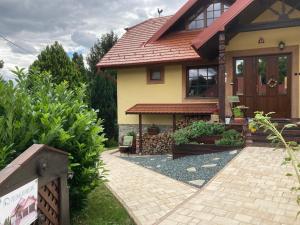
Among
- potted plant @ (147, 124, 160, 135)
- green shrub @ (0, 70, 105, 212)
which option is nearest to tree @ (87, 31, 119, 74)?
potted plant @ (147, 124, 160, 135)

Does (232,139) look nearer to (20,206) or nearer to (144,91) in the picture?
(144,91)

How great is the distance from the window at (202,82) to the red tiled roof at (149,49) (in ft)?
3.10

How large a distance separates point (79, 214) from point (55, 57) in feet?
43.8

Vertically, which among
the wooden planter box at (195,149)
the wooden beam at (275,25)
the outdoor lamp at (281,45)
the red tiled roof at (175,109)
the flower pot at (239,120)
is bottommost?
the wooden planter box at (195,149)

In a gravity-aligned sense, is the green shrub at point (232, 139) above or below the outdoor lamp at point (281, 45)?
below

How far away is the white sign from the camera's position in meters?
2.29

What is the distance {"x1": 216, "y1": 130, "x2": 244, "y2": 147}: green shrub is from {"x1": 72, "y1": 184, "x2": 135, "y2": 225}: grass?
426 centimetres

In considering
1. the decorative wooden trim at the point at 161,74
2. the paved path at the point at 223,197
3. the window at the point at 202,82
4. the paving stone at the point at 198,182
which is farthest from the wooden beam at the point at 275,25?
the paving stone at the point at 198,182

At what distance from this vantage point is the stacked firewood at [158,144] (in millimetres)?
12141

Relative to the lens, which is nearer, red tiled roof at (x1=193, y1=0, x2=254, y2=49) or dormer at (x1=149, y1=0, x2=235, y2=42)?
red tiled roof at (x1=193, y1=0, x2=254, y2=49)

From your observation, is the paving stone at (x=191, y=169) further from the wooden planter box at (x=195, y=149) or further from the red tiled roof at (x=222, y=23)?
the red tiled roof at (x=222, y=23)

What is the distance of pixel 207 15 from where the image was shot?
43.0ft

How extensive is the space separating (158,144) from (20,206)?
9.87 m

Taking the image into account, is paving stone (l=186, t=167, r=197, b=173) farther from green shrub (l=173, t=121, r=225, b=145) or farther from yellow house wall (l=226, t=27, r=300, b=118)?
yellow house wall (l=226, t=27, r=300, b=118)
